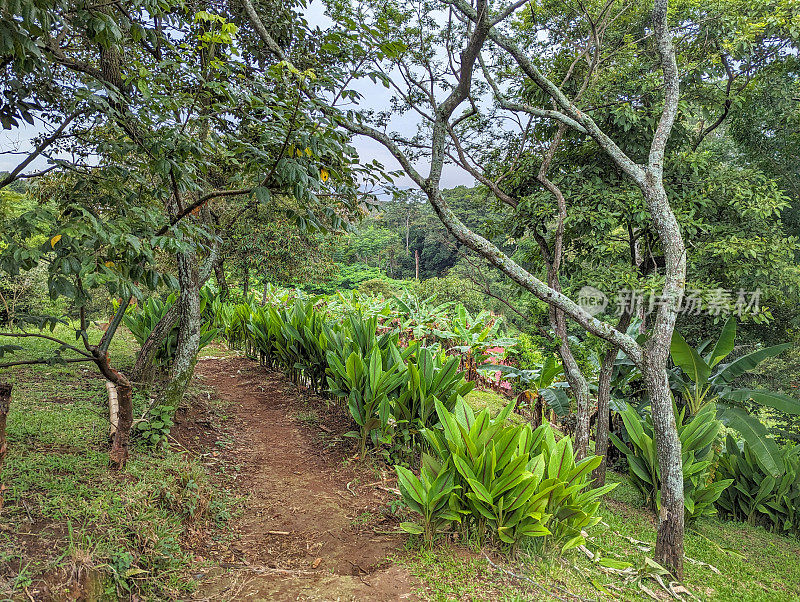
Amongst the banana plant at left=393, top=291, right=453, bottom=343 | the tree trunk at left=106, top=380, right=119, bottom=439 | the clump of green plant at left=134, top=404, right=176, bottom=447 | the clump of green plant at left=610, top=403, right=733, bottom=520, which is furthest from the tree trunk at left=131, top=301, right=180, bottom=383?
the clump of green plant at left=610, top=403, right=733, bottom=520

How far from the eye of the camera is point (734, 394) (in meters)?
4.61

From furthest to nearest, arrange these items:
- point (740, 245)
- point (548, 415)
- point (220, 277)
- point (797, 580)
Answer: point (220, 277), point (548, 415), point (740, 245), point (797, 580)

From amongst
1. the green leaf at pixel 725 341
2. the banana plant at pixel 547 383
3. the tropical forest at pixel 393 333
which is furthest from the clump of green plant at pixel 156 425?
the green leaf at pixel 725 341

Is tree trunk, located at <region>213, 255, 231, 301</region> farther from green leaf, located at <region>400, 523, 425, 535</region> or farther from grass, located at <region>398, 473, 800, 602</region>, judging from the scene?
grass, located at <region>398, 473, 800, 602</region>

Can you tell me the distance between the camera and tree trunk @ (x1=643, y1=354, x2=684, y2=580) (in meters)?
3.10

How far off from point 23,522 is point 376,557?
5.77 feet

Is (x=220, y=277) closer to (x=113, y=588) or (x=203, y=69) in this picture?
(x=203, y=69)

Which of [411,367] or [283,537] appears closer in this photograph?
[283,537]

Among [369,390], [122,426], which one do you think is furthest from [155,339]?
[369,390]

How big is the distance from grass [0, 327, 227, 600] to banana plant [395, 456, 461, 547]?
1194 mm

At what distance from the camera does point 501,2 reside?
13.4ft

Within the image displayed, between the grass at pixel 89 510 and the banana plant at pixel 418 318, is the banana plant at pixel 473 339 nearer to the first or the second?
the banana plant at pixel 418 318

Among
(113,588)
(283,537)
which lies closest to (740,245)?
(283,537)

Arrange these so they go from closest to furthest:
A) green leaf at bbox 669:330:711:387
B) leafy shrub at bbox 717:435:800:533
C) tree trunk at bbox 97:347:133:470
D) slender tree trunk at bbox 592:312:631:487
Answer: tree trunk at bbox 97:347:133:470, green leaf at bbox 669:330:711:387, leafy shrub at bbox 717:435:800:533, slender tree trunk at bbox 592:312:631:487
